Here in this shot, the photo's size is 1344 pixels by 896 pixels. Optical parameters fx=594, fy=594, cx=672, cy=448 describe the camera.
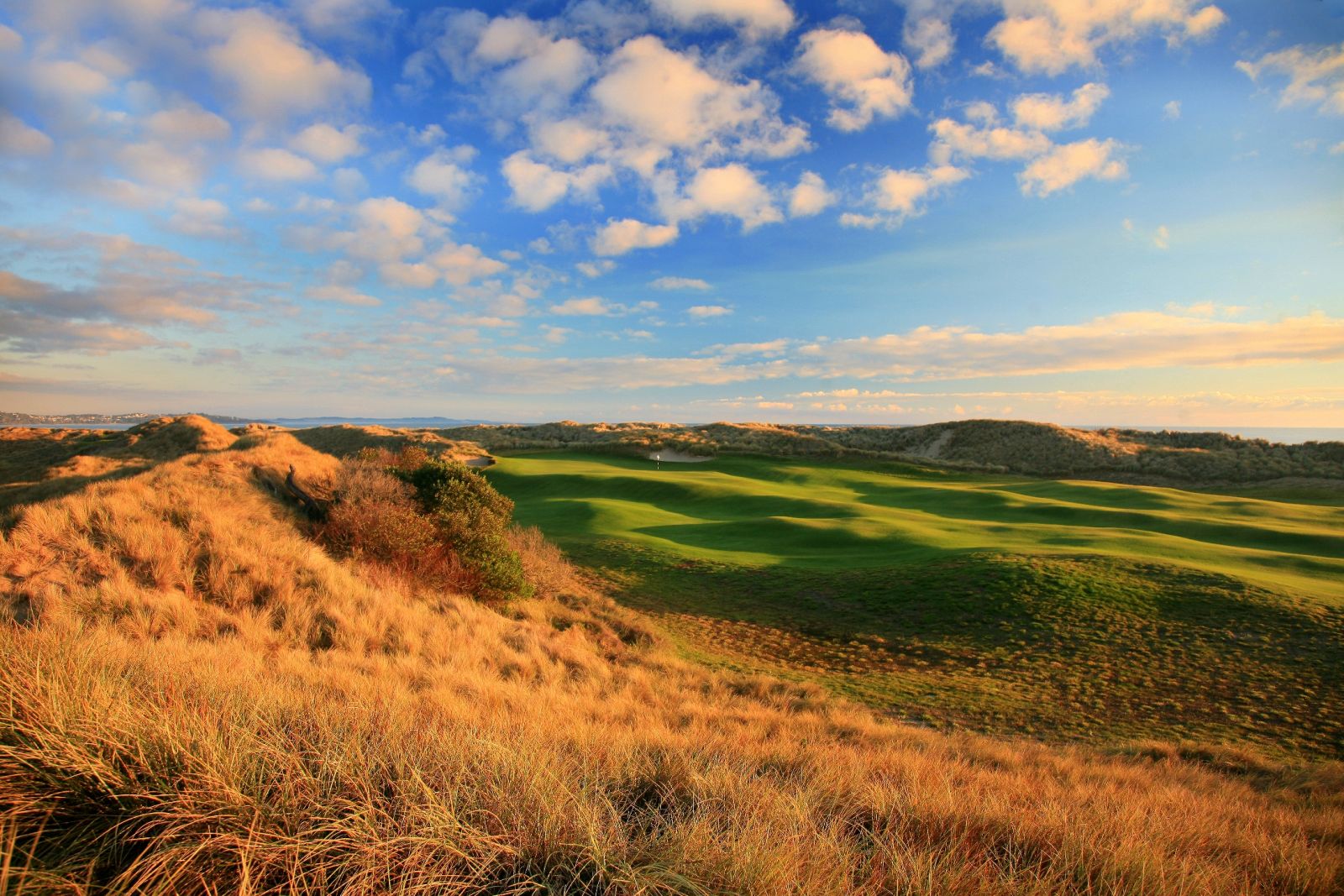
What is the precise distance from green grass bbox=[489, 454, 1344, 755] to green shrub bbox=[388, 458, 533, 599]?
4.05 m

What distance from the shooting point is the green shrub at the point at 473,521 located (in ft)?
43.7

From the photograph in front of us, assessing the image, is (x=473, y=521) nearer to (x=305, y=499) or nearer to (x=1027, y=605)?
(x=305, y=499)

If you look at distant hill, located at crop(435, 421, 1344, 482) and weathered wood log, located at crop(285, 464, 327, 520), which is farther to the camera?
distant hill, located at crop(435, 421, 1344, 482)

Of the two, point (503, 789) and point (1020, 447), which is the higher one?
point (1020, 447)

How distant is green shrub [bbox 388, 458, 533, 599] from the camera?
13.3 metres

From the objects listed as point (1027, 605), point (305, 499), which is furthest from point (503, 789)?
point (1027, 605)

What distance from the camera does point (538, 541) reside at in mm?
17547

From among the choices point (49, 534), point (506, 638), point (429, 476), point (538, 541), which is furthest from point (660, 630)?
point (49, 534)

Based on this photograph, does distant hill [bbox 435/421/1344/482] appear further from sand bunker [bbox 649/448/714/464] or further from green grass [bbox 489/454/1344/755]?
green grass [bbox 489/454/1344/755]

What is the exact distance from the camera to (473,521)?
1395 cm

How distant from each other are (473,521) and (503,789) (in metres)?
11.3

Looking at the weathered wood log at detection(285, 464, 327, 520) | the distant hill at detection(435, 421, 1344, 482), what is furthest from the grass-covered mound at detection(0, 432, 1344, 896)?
the distant hill at detection(435, 421, 1344, 482)

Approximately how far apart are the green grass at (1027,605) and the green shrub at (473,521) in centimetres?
405

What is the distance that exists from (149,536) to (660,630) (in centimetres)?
936
